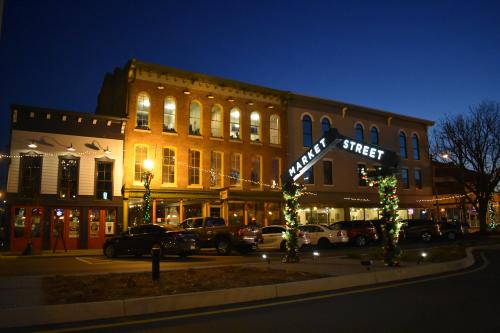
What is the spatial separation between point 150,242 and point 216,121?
44.6 ft

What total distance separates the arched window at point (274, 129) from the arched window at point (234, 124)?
283 centimetres

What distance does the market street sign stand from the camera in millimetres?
14247

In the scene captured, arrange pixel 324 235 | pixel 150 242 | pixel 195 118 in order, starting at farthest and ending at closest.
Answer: pixel 195 118 → pixel 324 235 → pixel 150 242

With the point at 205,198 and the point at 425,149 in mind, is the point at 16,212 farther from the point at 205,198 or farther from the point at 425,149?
the point at 425,149

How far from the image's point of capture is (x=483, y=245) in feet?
76.2

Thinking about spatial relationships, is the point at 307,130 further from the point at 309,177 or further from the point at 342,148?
the point at 342,148

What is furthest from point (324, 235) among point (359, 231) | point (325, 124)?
point (325, 124)

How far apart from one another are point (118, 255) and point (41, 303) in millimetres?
13064

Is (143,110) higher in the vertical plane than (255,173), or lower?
higher

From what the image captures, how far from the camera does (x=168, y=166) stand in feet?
94.2

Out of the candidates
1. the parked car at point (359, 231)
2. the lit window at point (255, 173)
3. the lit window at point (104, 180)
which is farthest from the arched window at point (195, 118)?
the parked car at point (359, 231)

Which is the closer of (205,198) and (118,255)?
(118,255)

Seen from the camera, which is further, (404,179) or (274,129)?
(404,179)

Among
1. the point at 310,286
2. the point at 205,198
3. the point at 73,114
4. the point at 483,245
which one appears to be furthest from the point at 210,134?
the point at 310,286
